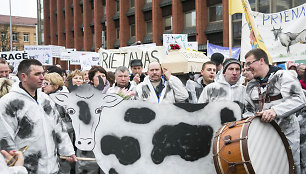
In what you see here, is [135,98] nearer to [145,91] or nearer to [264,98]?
[145,91]

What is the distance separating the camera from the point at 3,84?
5090 mm

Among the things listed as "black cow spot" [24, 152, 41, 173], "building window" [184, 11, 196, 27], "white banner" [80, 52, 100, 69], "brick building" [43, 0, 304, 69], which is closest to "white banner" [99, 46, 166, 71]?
"black cow spot" [24, 152, 41, 173]

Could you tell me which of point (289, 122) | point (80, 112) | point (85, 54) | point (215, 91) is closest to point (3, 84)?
point (80, 112)

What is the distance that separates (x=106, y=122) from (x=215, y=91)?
156 cm

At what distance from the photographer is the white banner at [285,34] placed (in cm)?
872

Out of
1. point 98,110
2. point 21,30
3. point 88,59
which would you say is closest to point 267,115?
point 98,110

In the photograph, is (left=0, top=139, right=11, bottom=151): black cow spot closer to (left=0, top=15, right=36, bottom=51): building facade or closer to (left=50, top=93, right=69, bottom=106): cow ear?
(left=50, top=93, right=69, bottom=106): cow ear

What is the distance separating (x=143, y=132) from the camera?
15.2ft

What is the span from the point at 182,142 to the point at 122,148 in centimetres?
72

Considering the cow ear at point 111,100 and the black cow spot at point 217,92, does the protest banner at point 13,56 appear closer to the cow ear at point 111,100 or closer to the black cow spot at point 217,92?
the cow ear at point 111,100

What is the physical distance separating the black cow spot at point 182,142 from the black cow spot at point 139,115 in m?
0.20

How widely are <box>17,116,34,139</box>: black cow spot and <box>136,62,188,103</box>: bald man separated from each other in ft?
5.02

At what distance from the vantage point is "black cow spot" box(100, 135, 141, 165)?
450 cm

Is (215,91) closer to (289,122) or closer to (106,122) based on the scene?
(289,122)
